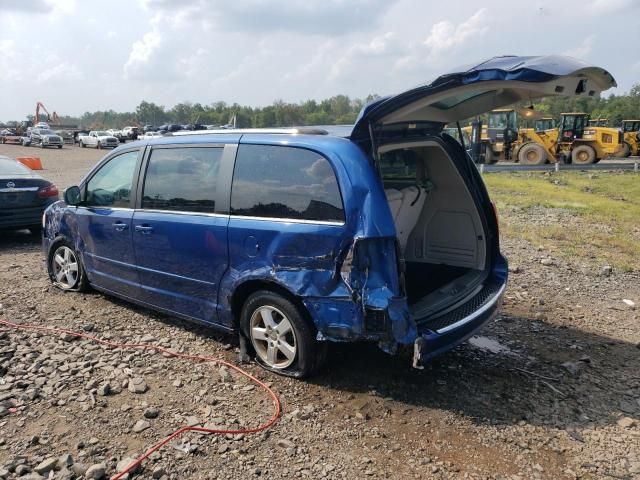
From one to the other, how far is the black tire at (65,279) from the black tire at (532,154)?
22730 mm

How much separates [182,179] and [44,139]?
152ft

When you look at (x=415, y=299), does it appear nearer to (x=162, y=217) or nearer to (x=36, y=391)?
(x=162, y=217)

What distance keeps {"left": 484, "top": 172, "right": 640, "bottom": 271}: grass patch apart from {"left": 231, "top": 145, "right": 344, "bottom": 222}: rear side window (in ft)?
17.8

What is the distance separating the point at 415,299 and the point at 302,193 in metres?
1.27

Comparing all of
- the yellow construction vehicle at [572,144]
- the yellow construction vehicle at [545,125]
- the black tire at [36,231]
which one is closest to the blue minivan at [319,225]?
the black tire at [36,231]

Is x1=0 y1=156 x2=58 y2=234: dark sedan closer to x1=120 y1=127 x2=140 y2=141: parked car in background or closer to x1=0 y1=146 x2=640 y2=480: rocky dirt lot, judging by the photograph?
x1=0 y1=146 x2=640 y2=480: rocky dirt lot

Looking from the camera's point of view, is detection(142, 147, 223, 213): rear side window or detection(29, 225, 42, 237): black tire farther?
detection(29, 225, 42, 237): black tire

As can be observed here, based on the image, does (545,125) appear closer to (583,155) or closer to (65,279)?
(583,155)

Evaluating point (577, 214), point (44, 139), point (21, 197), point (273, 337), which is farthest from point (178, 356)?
point (44, 139)

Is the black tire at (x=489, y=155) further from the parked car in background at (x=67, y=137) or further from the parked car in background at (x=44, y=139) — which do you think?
the parked car in background at (x=67, y=137)

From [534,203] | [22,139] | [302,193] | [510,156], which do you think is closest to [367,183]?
[302,193]

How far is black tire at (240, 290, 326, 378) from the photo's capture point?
3.77 meters

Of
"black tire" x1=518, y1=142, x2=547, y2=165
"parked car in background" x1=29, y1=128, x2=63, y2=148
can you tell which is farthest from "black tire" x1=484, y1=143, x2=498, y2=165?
"parked car in background" x1=29, y1=128, x2=63, y2=148

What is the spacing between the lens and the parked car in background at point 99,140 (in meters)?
44.9
